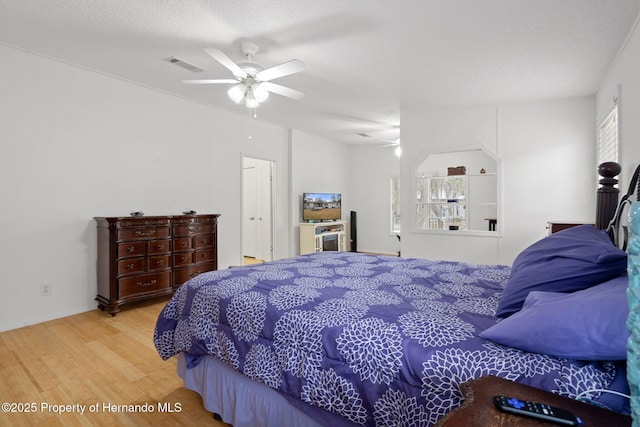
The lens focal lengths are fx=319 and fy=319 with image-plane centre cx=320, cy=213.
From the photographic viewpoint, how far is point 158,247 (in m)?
3.80

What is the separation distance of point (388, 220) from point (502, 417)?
708 centimetres

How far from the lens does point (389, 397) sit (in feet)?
3.74

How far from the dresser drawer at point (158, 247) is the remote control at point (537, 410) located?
383cm

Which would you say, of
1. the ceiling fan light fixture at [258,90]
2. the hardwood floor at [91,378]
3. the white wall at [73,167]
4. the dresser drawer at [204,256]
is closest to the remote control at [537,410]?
the hardwood floor at [91,378]

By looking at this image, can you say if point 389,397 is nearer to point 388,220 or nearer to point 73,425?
point 73,425

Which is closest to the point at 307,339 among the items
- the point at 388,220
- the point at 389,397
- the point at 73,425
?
the point at 389,397

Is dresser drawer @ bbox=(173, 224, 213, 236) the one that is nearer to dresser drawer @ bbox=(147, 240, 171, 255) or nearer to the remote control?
dresser drawer @ bbox=(147, 240, 171, 255)

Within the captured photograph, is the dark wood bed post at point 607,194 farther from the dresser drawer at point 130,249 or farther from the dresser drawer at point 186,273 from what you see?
the dresser drawer at point 130,249

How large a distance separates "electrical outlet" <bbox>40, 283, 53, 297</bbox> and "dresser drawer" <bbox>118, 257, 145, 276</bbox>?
2.21 ft

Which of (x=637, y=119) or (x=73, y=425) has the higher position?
(x=637, y=119)

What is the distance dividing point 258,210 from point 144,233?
3.21m

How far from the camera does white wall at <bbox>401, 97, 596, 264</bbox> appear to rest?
13.7 feet

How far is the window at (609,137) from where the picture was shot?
3.22 meters

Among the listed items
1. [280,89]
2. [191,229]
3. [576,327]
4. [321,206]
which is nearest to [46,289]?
[191,229]
